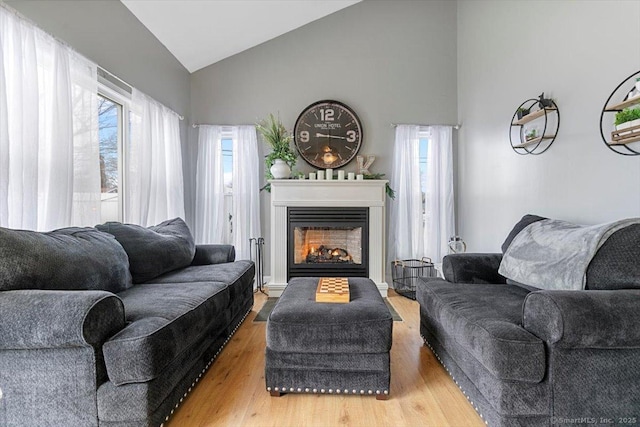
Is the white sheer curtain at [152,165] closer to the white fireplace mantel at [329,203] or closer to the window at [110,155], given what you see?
the window at [110,155]

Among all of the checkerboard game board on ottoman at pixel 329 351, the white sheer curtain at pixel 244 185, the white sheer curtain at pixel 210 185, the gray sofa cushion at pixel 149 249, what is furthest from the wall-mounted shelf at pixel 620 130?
the white sheer curtain at pixel 210 185

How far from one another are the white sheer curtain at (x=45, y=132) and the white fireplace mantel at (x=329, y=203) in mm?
1765

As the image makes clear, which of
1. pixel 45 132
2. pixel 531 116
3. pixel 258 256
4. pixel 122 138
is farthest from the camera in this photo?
pixel 258 256

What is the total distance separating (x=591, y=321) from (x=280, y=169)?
3.05 m

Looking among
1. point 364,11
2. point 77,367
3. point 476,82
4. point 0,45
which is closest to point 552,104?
point 476,82

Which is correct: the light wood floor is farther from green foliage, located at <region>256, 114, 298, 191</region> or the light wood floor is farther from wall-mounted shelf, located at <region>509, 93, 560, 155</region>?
green foliage, located at <region>256, 114, 298, 191</region>

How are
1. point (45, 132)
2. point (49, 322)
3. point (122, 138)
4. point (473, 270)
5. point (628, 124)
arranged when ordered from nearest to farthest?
point (49, 322), point (628, 124), point (45, 132), point (473, 270), point (122, 138)

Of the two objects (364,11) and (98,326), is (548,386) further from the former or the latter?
(364,11)

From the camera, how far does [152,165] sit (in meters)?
3.24

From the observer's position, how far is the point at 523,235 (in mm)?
2260

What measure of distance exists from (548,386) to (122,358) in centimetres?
166

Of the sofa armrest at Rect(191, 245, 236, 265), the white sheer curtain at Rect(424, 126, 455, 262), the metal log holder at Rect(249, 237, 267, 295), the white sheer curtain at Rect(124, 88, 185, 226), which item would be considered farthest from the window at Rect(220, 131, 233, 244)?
the white sheer curtain at Rect(424, 126, 455, 262)

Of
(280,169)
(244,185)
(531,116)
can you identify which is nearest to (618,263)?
(531,116)

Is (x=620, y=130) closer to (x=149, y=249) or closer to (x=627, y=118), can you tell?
(x=627, y=118)
